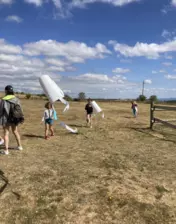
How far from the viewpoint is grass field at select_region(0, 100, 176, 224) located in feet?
10.4

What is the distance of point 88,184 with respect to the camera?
4.19m

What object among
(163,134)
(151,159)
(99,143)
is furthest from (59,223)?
(163,134)

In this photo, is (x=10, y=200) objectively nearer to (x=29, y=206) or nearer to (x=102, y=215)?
(x=29, y=206)

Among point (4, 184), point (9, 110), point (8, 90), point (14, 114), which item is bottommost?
point (4, 184)

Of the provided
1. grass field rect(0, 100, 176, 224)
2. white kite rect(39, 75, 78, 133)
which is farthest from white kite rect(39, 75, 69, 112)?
grass field rect(0, 100, 176, 224)

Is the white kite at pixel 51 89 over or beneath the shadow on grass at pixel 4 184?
over

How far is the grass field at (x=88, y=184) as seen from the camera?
3182mm

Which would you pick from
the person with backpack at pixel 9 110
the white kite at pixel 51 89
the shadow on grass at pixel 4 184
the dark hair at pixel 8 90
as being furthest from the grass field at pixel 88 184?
the dark hair at pixel 8 90

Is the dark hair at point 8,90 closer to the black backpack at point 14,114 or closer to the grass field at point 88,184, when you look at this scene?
the black backpack at point 14,114

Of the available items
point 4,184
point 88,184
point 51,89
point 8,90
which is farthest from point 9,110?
point 88,184

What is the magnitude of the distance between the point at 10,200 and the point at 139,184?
2.48 meters

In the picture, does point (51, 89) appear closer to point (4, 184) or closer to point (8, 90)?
point (8, 90)

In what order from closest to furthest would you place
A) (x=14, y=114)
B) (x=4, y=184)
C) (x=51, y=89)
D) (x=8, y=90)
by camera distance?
(x=4, y=184) < (x=14, y=114) < (x=8, y=90) < (x=51, y=89)

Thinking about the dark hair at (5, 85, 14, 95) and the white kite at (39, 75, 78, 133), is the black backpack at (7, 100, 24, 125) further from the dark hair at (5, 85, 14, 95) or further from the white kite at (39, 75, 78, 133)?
the white kite at (39, 75, 78, 133)
